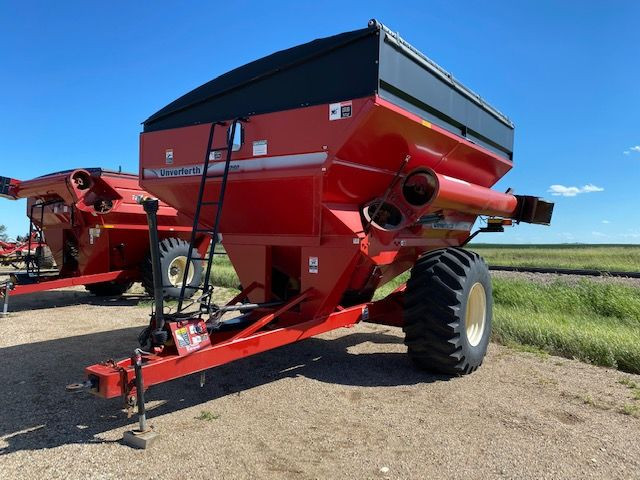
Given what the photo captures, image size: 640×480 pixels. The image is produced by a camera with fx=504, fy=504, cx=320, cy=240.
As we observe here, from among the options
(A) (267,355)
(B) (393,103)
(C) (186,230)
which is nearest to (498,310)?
(A) (267,355)

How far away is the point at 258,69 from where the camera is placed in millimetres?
4863

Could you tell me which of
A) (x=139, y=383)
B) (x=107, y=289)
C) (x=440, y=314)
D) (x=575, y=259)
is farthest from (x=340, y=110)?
(x=575, y=259)

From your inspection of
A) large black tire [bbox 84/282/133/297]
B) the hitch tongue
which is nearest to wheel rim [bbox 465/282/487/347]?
the hitch tongue

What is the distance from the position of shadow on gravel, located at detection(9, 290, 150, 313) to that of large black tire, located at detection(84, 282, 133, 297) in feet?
0.46

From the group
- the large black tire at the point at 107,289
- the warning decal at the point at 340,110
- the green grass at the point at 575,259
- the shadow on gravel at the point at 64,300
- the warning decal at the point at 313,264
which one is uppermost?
the warning decal at the point at 340,110

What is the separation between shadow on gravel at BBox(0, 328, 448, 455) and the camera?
3.67 m

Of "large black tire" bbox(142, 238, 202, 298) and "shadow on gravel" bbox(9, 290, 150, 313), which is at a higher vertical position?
"large black tire" bbox(142, 238, 202, 298)

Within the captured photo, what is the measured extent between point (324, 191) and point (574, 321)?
4878mm

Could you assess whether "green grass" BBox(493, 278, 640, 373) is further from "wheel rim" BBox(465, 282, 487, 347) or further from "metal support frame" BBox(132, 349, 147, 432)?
"metal support frame" BBox(132, 349, 147, 432)

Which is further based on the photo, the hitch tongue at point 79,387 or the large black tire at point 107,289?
the large black tire at point 107,289

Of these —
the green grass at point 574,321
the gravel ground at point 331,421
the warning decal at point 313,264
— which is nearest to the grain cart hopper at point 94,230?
the gravel ground at point 331,421

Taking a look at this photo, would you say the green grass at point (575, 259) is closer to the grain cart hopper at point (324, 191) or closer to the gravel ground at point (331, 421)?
the grain cart hopper at point (324, 191)

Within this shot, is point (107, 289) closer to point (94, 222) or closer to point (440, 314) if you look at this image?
point (94, 222)

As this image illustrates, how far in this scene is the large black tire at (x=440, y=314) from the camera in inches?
187
